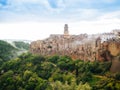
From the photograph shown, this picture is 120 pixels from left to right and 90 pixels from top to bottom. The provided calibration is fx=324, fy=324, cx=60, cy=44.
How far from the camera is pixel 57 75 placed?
2939cm

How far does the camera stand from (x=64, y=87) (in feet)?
79.4

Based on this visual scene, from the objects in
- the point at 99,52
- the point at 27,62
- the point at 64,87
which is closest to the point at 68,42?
the point at 27,62

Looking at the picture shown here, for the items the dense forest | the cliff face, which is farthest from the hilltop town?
the dense forest

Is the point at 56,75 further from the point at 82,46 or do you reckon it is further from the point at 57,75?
the point at 82,46

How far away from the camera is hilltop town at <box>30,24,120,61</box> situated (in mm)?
29219

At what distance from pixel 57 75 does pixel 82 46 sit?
5.33 m

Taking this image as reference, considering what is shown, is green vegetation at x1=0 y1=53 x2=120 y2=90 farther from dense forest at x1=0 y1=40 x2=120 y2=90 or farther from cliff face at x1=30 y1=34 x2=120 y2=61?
cliff face at x1=30 y1=34 x2=120 y2=61

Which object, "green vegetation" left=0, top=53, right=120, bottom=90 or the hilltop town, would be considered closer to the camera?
"green vegetation" left=0, top=53, right=120, bottom=90

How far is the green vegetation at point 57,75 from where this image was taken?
24619mm

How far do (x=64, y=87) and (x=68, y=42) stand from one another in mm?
13816

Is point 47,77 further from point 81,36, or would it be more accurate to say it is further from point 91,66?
point 81,36

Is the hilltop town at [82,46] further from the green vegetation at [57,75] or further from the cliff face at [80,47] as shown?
the green vegetation at [57,75]

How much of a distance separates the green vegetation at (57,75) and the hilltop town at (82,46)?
1.12m

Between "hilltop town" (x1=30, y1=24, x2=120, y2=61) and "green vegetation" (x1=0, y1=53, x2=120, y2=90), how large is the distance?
3.69 ft
